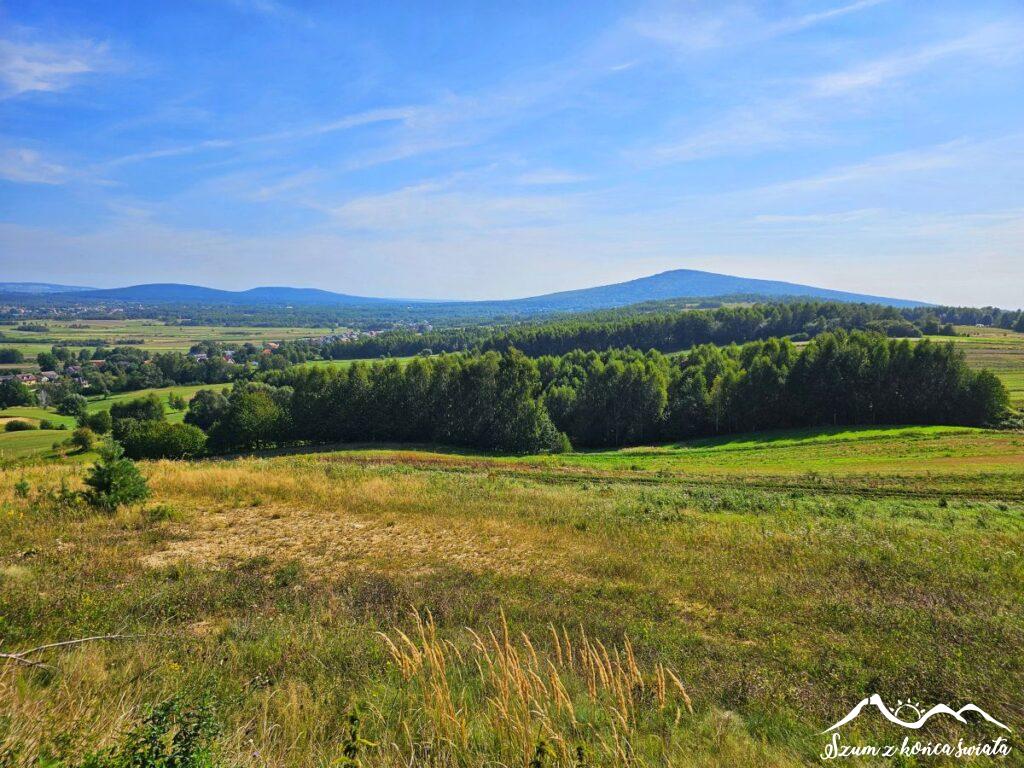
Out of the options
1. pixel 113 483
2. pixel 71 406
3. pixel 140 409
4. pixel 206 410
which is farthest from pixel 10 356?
pixel 113 483

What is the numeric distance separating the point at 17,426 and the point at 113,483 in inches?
2924

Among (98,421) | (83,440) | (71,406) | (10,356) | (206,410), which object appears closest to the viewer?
(83,440)

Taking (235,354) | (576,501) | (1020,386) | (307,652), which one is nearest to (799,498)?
(576,501)

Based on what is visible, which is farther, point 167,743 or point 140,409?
point 140,409

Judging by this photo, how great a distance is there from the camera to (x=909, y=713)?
5.58 meters

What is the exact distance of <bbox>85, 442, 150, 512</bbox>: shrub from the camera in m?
12.7

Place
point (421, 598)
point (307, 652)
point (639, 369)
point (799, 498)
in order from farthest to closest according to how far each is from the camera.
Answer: point (639, 369), point (799, 498), point (421, 598), point (307, 652)

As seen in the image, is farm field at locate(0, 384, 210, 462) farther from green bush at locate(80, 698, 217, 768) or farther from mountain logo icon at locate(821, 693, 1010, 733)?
mountain logo icon at locate(821, 693, 1010, 733)

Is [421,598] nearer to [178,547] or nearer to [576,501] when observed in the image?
[178,547]

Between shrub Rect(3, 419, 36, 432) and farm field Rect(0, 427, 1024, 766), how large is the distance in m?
66.2

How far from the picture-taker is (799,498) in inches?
851

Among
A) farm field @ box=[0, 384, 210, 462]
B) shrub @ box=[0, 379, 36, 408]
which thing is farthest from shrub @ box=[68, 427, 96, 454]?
shrub @ box=[0, 379, 36, 408]

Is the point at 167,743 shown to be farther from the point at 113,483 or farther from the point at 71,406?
the point at 71,406

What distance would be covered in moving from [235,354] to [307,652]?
16865 cm
